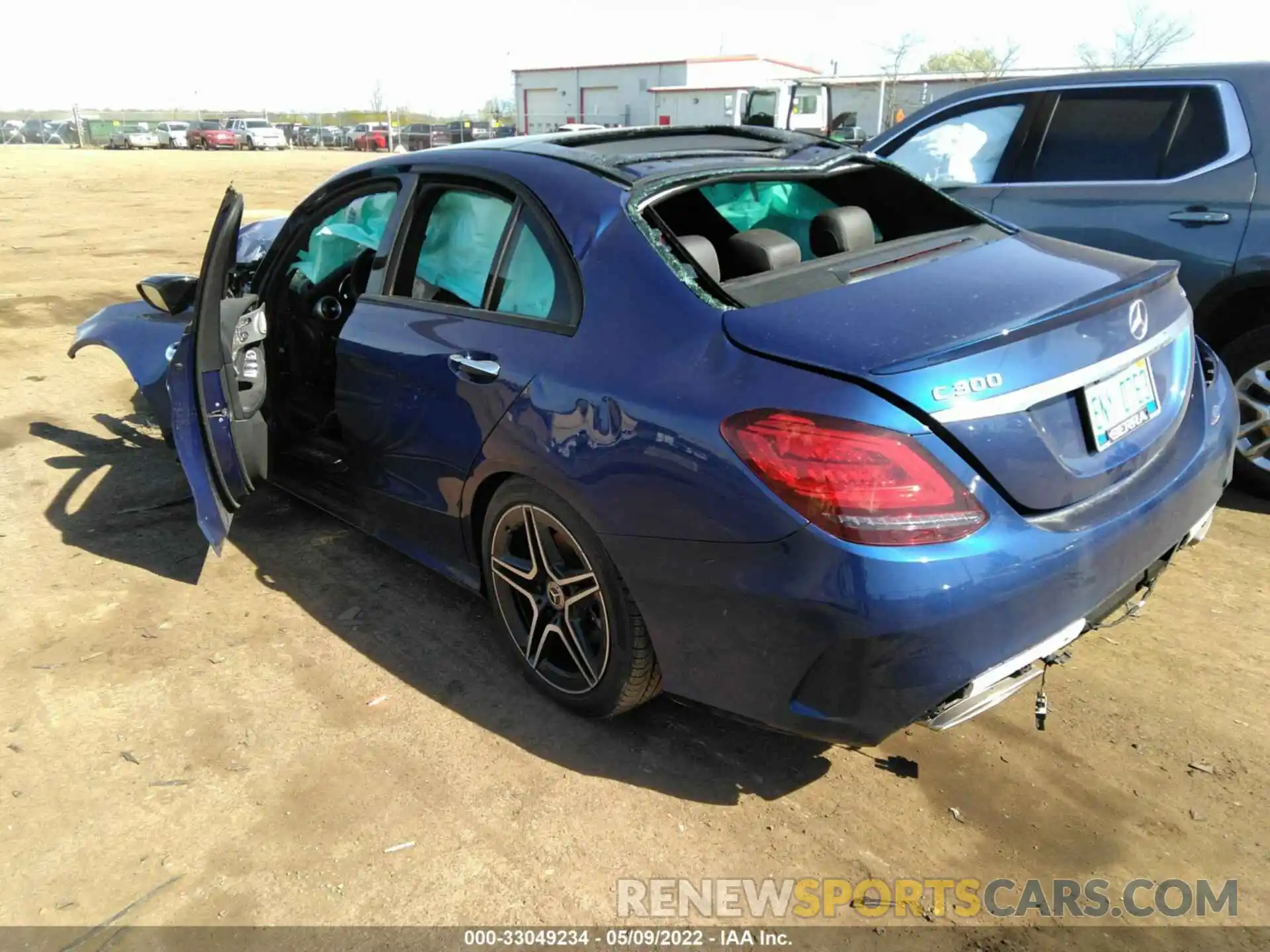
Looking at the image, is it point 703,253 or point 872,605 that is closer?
point 872,605

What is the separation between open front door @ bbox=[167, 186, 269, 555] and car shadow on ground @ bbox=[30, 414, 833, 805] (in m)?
0.55

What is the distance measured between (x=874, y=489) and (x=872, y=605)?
0.81 ft

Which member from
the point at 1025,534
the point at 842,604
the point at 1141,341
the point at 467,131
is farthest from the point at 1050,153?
the point at 467,131

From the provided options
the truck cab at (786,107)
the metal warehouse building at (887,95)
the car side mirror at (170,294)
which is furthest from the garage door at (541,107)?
the car side mirror at (170,294)

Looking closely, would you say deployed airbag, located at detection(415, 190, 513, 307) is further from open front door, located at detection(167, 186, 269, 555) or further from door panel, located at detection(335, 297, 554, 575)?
open front door, located at detection(167, 186, 269, 555)

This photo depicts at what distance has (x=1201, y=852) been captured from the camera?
7.83 feet

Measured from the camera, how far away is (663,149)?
3184mm

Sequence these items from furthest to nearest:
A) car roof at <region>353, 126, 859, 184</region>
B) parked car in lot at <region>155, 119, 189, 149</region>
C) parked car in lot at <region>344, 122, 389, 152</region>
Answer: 1. parked car in lot at <region>344, 122, 389, 152</region>
2. parked car in lot at <region>155, 119, 189, 149</region>
3. car roof at <region>353, 126, 859, 184</region>

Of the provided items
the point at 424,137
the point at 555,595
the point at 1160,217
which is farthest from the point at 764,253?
the point at 424,137

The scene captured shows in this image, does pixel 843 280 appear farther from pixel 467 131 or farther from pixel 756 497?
pixel 467 131

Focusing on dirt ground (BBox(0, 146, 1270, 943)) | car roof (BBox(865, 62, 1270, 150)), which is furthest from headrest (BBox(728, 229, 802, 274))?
car roof (BBox(865, 62, 1270, 150))

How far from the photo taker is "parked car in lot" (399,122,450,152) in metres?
49.2

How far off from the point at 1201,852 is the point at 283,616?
306 centimetres

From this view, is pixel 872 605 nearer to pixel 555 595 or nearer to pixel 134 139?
pixel 555 595
